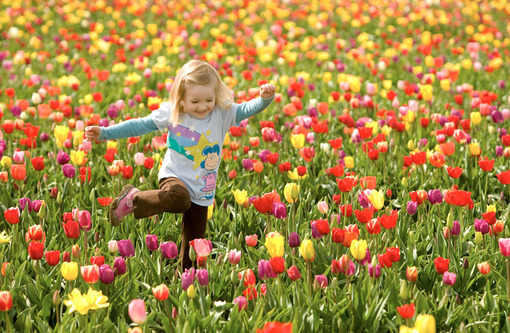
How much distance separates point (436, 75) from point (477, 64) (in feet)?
1.77

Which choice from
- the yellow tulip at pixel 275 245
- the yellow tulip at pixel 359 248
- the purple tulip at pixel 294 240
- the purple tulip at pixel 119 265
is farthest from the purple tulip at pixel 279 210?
the purple tulip at pixel 119 265

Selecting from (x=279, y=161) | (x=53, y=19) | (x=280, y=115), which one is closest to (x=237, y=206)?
(x=279, y=161)

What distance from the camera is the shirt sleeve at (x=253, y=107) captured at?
3.26 meters

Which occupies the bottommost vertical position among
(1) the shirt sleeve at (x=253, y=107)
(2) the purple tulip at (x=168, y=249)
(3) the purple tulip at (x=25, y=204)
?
(3) the purple tulip at (x=25, y=204)

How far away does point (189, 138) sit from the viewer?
124 inches

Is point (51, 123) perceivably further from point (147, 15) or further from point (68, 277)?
point (147, 15)

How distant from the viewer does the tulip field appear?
260 cm

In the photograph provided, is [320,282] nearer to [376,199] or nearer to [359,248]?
[359,248]

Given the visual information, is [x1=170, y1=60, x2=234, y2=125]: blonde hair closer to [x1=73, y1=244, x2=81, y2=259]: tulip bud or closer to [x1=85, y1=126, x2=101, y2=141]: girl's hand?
[x1=85, y1=126, x2=101, y2=141]: girl's hand

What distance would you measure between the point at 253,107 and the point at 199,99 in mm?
299

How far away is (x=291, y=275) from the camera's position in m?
2.64

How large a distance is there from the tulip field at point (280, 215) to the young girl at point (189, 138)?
0.20 meters

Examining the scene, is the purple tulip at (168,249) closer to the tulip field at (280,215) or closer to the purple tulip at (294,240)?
the tulip field at (280,215)

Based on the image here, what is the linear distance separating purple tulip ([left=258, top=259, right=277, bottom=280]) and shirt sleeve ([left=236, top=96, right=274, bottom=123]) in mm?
885
